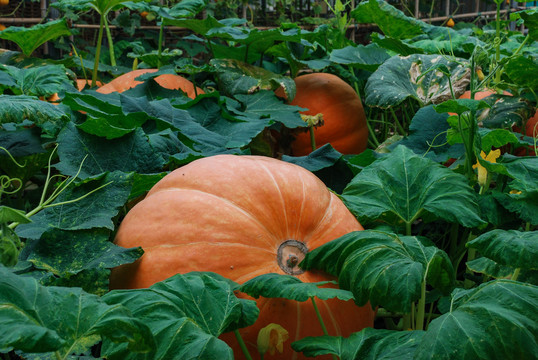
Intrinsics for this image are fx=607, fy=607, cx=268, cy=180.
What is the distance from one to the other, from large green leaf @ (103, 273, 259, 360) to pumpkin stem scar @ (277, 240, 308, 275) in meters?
0.23

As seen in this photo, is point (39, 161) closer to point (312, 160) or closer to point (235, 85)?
point (312, 160)

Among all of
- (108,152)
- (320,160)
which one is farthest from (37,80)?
(320,160)

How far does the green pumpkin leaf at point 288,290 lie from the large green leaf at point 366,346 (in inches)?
2.5

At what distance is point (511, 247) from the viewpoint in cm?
95

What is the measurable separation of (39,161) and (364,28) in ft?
9.81

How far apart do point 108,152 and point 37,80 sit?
0.64 metres

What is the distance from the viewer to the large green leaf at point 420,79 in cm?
193

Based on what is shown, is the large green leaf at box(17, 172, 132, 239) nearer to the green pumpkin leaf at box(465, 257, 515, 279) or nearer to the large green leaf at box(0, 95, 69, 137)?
the large green leaf at box(0, 95, 69, 137)

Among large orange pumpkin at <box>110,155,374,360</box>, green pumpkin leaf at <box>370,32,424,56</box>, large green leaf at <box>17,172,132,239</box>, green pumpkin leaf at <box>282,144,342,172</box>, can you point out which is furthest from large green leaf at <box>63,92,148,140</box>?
green pumpkin leaf at <box>370,32,424,56</box>

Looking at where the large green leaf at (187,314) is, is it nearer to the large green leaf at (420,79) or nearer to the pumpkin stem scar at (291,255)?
the pumpkin stem scar at (291,255)

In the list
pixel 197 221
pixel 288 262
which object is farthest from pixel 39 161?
pixel 288 262

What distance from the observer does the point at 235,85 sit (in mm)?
2352

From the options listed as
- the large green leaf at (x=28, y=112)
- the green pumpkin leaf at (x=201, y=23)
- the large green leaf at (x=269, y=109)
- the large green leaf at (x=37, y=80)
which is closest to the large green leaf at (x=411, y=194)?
the large green leaf at (x=28, y=112)

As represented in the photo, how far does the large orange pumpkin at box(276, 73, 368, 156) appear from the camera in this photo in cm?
253
